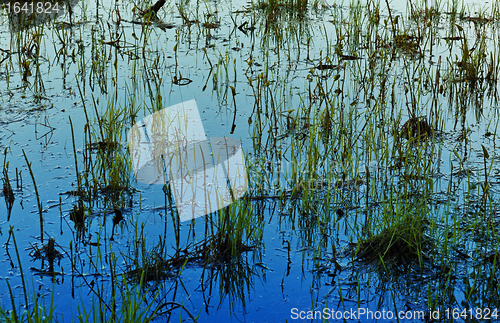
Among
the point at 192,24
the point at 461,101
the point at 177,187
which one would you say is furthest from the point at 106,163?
the point at 192,24

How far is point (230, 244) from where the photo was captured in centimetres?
231

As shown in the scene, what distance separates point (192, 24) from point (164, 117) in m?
2.51

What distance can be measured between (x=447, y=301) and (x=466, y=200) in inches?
32.4

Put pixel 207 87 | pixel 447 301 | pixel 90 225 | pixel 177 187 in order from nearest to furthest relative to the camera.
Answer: pixel 447 301
pixel 90 225
pixel 177 187
pixel 207 87

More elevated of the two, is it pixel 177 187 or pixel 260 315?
pixel 177 187

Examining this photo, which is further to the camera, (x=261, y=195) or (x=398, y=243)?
(x=261, y=195)

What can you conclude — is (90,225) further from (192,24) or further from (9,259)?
(192,24)

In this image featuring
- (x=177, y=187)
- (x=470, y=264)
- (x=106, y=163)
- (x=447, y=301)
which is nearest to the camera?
(x=447, y=301)

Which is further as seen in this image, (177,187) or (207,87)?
(207,87)

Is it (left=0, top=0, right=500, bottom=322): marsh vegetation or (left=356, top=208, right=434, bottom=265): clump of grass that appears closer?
(left=0, top=0, right=500, bottom=322): marsh vegetation

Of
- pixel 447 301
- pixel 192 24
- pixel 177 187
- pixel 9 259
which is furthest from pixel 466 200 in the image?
pixel 192 24

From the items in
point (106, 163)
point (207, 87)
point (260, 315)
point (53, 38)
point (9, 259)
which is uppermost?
point (53, 38)

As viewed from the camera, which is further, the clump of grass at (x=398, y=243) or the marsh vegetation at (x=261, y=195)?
the clump of grass at (x=398, y=243)

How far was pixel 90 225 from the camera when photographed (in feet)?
8.23
